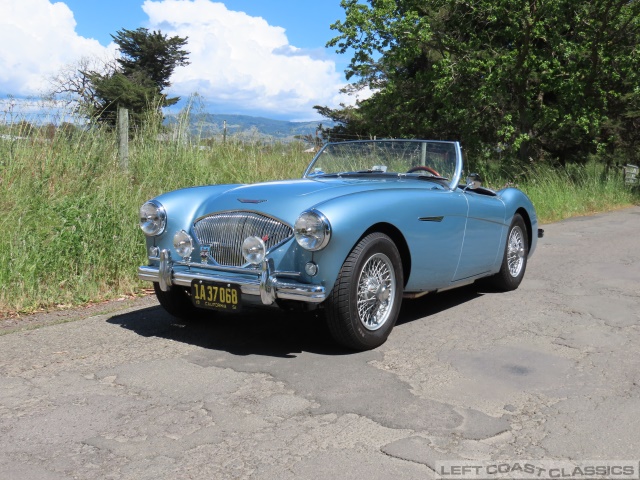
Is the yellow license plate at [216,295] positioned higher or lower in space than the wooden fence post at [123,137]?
lower

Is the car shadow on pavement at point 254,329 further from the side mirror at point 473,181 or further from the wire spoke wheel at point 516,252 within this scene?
the side mirror at point 473,181

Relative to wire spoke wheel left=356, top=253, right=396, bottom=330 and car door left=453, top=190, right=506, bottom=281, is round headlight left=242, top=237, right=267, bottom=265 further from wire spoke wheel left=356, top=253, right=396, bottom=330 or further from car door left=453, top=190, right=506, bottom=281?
car door left=453, top=190, right=506, bottom=281

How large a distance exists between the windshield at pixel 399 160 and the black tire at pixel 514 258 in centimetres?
99

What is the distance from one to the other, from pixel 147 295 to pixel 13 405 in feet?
9.36

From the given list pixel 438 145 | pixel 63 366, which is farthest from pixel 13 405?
pixel 438 145

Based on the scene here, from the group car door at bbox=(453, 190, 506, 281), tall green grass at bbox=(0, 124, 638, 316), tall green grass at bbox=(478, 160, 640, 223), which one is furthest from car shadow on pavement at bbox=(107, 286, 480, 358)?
tall green grass at bbox=(478, 160, 640, 223)

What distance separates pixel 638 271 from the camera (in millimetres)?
7418

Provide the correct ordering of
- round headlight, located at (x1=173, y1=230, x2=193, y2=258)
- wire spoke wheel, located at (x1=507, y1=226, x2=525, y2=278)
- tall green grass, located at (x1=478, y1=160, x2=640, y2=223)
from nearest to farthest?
round headlight, located at (x1=173, y1=230, x2=193, y2=258) < wire spoke wheel, located at (x1=507, y1=226, x2=525, y2=278) < tall green grass, located at (x1=478, y1=160, x2=640, y2=223)

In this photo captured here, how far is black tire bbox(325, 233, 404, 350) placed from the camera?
4230mm

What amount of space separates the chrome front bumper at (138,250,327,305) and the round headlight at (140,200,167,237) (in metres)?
0.29

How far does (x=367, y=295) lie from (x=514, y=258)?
262 centimetres

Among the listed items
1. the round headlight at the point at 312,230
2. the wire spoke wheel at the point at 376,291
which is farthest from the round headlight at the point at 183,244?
the wire spoke wheel at the point at 376,291

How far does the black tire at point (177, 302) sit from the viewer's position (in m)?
5.17

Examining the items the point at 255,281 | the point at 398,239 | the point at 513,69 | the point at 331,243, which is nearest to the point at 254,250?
the point at 255,281
